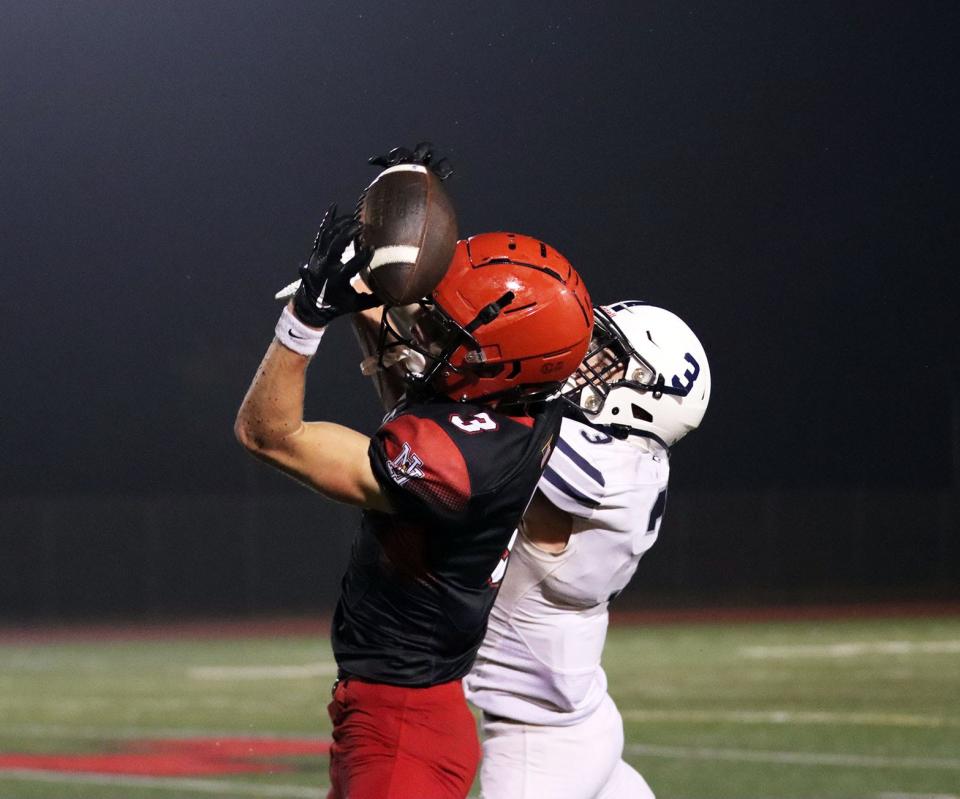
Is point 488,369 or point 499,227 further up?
point 499,227

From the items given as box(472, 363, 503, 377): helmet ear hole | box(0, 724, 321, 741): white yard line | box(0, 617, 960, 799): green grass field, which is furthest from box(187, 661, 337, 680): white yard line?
box(472, 363, 503, 377): helmet ear hole

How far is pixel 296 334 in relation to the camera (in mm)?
2441

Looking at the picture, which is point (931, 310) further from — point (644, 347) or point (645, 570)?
point (644, 347)

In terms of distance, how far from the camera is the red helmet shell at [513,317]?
266 cm

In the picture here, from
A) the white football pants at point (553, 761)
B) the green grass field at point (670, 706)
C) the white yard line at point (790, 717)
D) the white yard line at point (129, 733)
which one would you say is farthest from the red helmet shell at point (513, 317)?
the white yard line at point (790, 717)

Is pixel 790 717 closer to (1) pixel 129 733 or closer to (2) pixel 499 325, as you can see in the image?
(1) pixel 129 733

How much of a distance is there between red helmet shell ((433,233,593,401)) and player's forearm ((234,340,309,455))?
1.01ft

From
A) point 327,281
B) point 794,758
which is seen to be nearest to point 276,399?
point 327,281

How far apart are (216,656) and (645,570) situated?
19.7 feet

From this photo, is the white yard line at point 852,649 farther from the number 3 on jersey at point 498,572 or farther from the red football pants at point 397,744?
the red football pants at point 397,744

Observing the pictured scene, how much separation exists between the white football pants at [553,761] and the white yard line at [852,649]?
8.66 meters

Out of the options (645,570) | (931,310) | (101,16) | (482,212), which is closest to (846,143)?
(931,310)

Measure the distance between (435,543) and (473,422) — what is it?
0.21m

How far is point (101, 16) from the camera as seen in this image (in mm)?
18234
